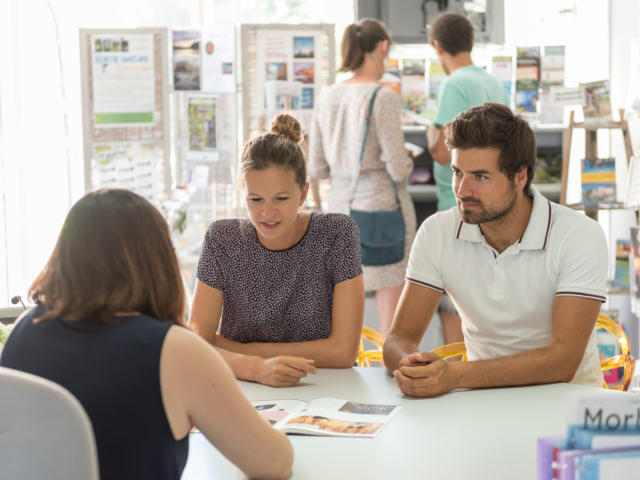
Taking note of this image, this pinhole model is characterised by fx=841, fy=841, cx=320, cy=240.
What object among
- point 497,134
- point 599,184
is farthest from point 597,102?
point 497,134

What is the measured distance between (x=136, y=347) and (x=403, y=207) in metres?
2.70

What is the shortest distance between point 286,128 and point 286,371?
81cm

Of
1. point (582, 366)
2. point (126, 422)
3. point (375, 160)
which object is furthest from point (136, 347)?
point (375, 160)

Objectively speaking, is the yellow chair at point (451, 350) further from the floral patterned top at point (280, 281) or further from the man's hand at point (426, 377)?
the man's hand at point (426, 377)

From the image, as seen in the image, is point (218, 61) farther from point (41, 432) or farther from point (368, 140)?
point (41, 432)

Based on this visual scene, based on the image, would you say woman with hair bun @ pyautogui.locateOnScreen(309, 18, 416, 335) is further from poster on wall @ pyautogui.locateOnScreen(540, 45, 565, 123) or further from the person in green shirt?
poster on wall @ pyautogui.locateOnScreen(540, 45, 565, 123)

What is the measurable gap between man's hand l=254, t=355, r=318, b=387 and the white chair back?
862mm

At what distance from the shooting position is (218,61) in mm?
4363

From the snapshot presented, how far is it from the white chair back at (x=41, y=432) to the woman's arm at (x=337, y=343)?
1071 millimetres

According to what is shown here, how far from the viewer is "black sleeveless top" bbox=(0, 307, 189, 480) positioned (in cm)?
121

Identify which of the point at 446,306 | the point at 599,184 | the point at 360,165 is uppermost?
the point at 360,165

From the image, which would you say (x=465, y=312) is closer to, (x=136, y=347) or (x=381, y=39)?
(x=136, y=347)

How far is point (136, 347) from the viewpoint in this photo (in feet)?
3.98

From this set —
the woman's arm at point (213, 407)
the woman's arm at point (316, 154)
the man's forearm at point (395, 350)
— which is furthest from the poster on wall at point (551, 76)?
the woman's arm at point (213, 407)
